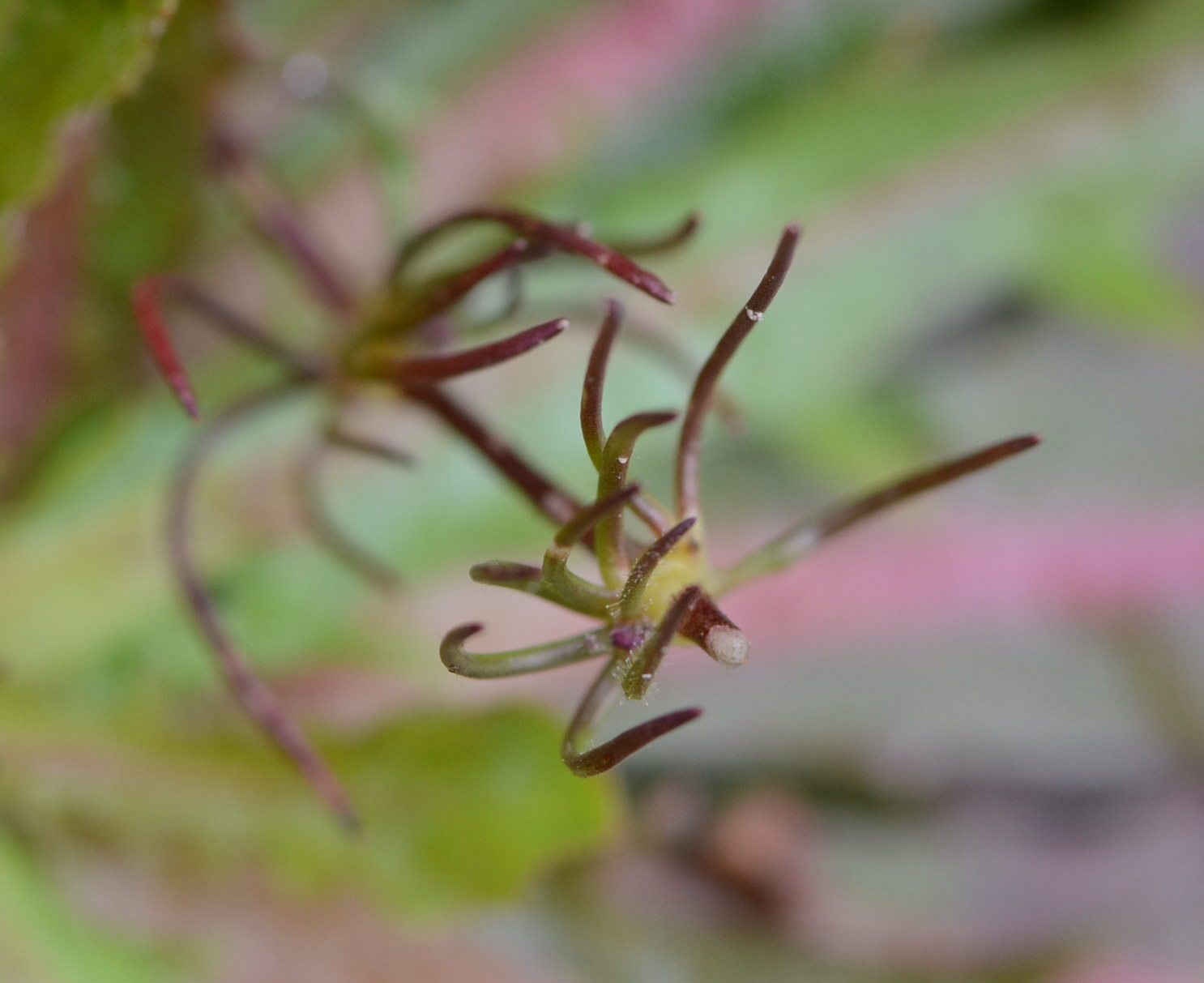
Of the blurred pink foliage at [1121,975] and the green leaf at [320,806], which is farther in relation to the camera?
the blurred pink foliage at [1121,975]

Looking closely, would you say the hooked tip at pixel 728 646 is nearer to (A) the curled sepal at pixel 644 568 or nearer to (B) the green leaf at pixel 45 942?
(A) the curled sepal at pixel 644 568

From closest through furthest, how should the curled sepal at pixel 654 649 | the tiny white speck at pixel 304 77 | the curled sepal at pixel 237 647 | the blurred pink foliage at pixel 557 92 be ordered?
the curled sepal at pixel 654 649 → the curled sepal at pixel 237 647 → the tiny white speck at pixel 304 77 → the blurred pink foliage at pixel 557 92

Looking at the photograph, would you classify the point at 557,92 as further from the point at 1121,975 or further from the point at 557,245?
the point at 1121,975

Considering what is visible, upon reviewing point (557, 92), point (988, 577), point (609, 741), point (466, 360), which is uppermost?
point (557, 92)

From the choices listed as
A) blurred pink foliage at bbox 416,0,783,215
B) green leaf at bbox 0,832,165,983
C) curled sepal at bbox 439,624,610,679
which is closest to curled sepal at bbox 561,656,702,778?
curled sepal at bbox 439,624,610,679

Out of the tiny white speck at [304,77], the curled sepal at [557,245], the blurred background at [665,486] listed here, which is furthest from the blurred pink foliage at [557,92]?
the curled sepal at [557,245]

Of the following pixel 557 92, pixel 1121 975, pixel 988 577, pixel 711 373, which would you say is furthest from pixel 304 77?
pixel 1121 975

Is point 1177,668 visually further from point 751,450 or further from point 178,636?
point 178,636
